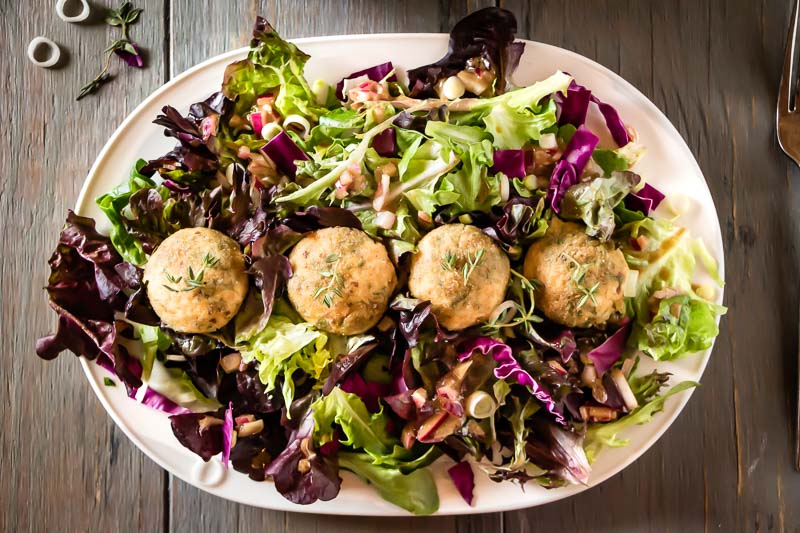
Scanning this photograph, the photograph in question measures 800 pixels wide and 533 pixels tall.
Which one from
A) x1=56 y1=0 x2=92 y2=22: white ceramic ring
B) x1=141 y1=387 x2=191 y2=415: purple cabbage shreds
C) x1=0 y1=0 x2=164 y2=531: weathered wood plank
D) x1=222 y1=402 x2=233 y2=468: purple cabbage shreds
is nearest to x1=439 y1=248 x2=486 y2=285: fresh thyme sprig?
x1=222 y1=402 x2=233 y2=468: purple cabbage shreds

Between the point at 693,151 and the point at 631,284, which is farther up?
the point at 693,151

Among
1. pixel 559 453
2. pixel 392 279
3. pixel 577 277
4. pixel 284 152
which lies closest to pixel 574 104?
pixel 577 277

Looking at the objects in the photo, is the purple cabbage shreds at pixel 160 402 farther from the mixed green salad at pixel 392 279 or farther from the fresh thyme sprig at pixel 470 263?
the fresh thyme sprig at pixel 470 263

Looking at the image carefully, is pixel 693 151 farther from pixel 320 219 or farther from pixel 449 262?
pixel 320 219

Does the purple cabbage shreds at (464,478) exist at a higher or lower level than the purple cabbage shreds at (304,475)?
lower

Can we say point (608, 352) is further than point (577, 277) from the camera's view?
Yes

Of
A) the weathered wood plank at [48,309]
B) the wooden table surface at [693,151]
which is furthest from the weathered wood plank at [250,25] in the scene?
the weathered wood plank at [48,309]

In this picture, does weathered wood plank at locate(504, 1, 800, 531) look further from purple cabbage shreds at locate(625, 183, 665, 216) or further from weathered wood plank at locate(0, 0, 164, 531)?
weathered wood plank at locate(0, 0, 164, 531)
